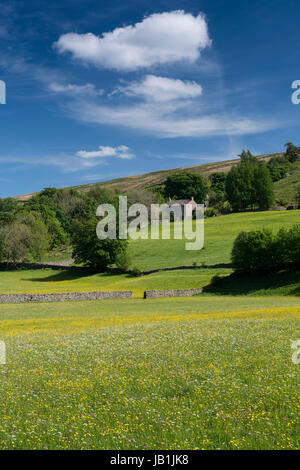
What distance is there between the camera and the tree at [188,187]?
185750mm

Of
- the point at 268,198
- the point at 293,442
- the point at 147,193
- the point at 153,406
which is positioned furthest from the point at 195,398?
the point at 147,193

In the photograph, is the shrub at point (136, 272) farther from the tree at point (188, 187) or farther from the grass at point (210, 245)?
the tree at point (188, 187)

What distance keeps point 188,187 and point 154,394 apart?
179809 millimetres

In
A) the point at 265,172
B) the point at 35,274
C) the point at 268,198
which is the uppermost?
the point at 265,172

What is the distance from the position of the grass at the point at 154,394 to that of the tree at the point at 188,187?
556ft

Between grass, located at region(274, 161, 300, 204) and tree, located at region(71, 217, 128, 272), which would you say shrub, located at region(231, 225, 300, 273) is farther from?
grass, located at region(274, 161, 300, 204)

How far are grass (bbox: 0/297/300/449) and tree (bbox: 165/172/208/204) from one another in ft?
556

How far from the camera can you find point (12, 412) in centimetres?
1009

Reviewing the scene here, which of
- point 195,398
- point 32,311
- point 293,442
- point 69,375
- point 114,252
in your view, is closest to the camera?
point 293,442

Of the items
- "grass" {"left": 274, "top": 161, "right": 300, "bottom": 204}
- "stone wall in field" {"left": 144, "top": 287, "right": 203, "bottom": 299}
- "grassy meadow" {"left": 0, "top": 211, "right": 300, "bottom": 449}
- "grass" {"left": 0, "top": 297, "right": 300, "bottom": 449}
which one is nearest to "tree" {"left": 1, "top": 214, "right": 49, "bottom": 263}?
"stone wall in field" {"left": 144, "top": 287, "right": 203, "bottom": 299}

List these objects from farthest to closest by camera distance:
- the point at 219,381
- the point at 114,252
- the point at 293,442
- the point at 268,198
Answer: the point at 268,198
the point at 114,252
the point at 219,381
the point at 293,442

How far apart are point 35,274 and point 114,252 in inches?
845

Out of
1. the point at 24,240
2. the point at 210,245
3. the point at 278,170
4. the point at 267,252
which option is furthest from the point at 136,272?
the point at 278,170

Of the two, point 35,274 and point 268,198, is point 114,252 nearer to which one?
point 35,274
